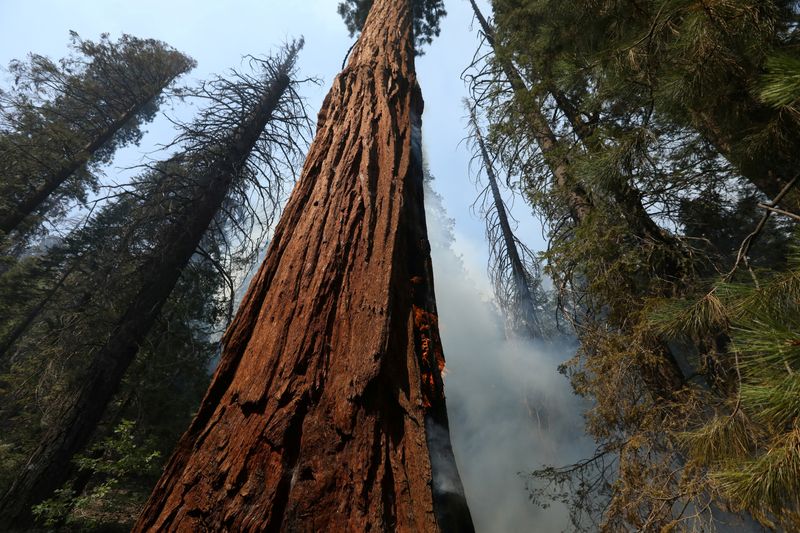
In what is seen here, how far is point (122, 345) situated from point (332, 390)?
4.32 m

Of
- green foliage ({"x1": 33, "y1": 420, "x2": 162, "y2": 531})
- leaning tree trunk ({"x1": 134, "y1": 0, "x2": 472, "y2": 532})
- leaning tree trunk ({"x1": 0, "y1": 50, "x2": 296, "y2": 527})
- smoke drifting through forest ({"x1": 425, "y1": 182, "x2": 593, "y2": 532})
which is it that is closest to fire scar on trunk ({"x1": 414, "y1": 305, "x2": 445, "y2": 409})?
leaning tree trunk ({"x1": 134, "y1": 0, "x2": 472, "y2": 532})

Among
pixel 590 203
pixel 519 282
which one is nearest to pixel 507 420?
pixel 519 282

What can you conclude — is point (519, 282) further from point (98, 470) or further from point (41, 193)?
point (41, 193)

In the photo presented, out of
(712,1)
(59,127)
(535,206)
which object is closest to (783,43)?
(712,1)

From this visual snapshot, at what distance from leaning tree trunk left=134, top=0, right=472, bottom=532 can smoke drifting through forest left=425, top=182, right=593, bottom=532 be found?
10.9m

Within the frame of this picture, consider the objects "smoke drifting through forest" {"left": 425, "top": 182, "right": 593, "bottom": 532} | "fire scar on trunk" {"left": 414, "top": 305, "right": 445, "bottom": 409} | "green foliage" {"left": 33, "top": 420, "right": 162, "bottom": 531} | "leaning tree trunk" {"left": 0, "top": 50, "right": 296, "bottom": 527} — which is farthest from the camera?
"smoke drifting through forest" {"left": 425, "top": 182, "right": 593, "bottom": 532}

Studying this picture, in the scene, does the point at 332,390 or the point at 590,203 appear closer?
the point at 332,390

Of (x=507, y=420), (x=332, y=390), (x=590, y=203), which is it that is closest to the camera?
(x=332, y=390)

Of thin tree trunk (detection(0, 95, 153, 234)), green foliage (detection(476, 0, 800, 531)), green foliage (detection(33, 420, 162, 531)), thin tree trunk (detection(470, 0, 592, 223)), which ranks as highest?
thin tree trunk (detection(0, 95, 153, 234))

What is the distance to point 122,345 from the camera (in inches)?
159

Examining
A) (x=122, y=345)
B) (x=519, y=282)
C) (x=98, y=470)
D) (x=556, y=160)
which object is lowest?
(x=98, y=470)

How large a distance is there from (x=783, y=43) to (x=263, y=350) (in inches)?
144

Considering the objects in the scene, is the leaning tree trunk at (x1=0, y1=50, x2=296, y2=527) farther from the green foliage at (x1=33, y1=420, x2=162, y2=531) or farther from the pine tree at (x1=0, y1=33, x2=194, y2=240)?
the pine tree at (x1=0, y1=33, x2=194, y2=240)

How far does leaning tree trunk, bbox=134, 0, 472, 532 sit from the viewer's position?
84 centimetres
